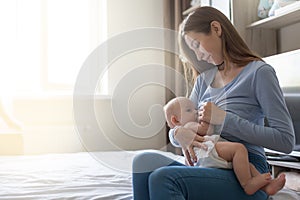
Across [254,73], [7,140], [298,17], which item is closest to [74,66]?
[7,140]

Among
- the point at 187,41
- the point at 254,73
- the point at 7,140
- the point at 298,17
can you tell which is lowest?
the point at 7,140

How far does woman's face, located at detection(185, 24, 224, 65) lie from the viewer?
1219 millimetres

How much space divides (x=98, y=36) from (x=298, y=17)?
1.62 m

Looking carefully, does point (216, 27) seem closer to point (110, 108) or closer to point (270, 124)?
point (270, 124)

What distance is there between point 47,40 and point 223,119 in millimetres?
2089

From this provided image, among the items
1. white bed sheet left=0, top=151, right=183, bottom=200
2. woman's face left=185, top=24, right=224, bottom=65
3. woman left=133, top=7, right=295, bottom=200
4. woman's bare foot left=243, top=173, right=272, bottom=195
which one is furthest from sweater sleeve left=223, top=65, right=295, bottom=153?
white bed sheet left=0, top=151, right=183, bottom=200

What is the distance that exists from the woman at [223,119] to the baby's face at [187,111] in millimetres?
51

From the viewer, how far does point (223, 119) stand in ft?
3.53

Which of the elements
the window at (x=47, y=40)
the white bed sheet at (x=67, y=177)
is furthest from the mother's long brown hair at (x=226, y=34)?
the window at (x=47, y=40)

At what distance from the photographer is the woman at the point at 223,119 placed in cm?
93

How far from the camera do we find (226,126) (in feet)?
3.51

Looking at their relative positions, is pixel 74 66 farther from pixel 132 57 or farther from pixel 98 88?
A: pixel 132 57

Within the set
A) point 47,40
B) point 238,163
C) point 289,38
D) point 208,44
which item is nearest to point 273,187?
point 238,163

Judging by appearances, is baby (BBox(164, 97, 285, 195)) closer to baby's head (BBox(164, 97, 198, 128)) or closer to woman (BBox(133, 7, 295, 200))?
woman (BBox(133, 7, 295, 200))
